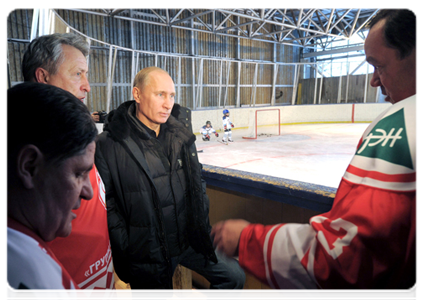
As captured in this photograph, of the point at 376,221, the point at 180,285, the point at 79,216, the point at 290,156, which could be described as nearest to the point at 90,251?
the point at 79,216

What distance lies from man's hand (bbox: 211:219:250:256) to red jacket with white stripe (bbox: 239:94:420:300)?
0.14 meters

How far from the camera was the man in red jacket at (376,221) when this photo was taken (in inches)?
24.5

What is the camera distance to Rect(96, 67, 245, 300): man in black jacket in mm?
1547

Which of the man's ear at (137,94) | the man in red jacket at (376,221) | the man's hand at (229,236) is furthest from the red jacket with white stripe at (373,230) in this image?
the man's ear at (137,94)

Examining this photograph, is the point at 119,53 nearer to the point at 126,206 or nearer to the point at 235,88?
the point at 235,88

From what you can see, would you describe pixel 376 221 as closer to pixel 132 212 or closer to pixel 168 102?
pixel 132 212

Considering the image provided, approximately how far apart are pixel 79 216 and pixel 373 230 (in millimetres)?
916

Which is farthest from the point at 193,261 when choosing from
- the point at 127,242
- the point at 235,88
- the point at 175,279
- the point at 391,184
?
the point at 235,88

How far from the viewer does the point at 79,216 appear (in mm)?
1027

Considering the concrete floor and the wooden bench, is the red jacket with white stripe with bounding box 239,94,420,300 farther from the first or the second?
the concrete floor

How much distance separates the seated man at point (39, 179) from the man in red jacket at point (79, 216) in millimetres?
478

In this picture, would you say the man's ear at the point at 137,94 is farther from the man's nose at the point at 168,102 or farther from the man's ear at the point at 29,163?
the man's ear at the point at 29,163

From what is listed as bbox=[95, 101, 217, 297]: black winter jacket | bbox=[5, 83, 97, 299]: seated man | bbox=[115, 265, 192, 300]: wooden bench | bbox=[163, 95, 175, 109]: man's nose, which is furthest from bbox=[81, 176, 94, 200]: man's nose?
bbox=[115, 265, 192, 300]: wooden bench

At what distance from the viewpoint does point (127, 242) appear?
154 cm
